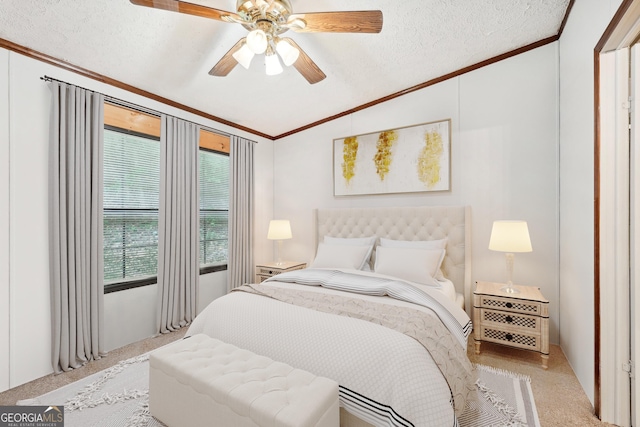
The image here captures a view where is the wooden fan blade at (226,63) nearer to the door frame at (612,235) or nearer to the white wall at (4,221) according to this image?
the white wall at (4,221)

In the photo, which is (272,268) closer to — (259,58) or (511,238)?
(259,58)

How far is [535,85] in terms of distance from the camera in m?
2.87

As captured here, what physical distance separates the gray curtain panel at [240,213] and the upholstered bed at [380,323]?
1.20m

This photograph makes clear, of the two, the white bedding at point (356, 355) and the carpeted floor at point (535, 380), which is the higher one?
the white bedding at point (356, 355)

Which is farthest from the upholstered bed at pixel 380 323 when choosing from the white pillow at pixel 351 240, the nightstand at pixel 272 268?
the nightstand at pixel 272 268

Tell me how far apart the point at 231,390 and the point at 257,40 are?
6.17 feet

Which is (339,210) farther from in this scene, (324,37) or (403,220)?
(324,37)

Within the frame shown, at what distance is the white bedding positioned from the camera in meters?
1.32

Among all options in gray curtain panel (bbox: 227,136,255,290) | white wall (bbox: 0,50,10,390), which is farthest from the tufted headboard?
white wall (bbox: 0,50,10,390)

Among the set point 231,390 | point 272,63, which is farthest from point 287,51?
point 231,390

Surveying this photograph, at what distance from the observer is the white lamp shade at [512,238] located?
251 centimetres

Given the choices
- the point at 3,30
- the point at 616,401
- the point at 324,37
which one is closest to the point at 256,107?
the point at 324,37

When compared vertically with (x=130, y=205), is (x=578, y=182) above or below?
above

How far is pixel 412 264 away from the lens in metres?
2.82
